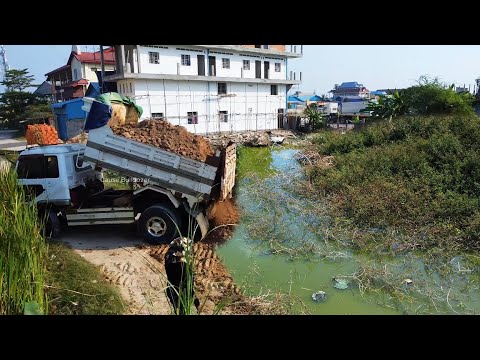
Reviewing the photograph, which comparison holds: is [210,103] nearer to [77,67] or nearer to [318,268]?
[77,67]

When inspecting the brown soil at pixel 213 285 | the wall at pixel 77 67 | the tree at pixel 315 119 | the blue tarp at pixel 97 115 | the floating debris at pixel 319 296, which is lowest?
the tree at pixel 315 119

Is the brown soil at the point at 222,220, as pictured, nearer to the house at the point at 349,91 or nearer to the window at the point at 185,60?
the window at the point at 185,60

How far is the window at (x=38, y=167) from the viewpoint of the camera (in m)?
6.28

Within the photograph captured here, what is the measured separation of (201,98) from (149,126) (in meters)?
14.0

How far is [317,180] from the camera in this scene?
1080 centimetres

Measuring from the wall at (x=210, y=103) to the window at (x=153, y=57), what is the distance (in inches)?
42.1

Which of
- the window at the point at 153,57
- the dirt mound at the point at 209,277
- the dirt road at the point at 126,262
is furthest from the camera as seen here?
the window at the point at 153,57

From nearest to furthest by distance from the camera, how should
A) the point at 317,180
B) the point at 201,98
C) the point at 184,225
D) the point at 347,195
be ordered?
the point at 184,225
the point at 347,195
the point at 317,180
the point at 201,98

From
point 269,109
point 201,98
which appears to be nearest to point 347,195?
point 201,98

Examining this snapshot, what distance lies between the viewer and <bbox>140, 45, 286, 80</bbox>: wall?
18.0 meters

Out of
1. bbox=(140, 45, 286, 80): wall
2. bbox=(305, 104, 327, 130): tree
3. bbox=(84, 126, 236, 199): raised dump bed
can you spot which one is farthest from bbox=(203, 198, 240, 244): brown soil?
bbox=(305, 104, 327, 130): tree

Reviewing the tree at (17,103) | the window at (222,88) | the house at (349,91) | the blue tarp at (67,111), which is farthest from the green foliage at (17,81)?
the house at (349,91)
